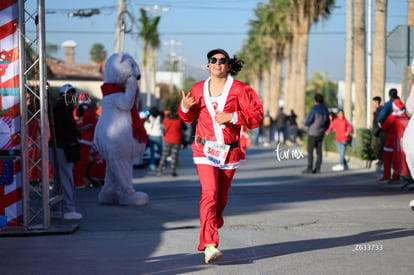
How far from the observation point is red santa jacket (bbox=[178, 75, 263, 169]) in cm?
775

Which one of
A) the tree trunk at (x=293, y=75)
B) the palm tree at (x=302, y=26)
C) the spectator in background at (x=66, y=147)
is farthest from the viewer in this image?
the tree trunk at (x=293, y=75)

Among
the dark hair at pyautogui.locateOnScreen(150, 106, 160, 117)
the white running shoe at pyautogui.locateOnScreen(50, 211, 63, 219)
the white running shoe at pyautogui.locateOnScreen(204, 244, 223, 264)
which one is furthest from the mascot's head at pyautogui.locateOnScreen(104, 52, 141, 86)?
the dark hair at pyautogui.locateOnScreen(150, 106, 160, 117)

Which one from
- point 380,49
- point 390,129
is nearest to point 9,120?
point 390,129

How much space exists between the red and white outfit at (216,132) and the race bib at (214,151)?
2 centimetres

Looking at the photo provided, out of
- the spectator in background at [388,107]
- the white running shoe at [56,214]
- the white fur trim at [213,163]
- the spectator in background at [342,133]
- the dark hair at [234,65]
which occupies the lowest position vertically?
the white running shoe at [56,214]

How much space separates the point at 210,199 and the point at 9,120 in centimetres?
321

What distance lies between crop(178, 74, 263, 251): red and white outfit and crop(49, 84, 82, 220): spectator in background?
11.5 ft

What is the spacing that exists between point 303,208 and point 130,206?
263 cm

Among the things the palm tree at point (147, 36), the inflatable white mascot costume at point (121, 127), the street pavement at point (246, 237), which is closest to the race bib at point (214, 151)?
the street pavement at point (246, 237)

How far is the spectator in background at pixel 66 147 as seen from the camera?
36.4 feet

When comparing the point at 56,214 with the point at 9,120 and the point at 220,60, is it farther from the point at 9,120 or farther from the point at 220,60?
the point at 220,60

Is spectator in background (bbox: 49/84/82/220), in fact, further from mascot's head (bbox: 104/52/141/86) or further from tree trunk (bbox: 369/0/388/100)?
tree trunk (bbox: 369/0/388/100)

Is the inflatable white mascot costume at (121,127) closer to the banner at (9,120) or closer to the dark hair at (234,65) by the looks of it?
the banner at (9,120)

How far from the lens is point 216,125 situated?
777cm
